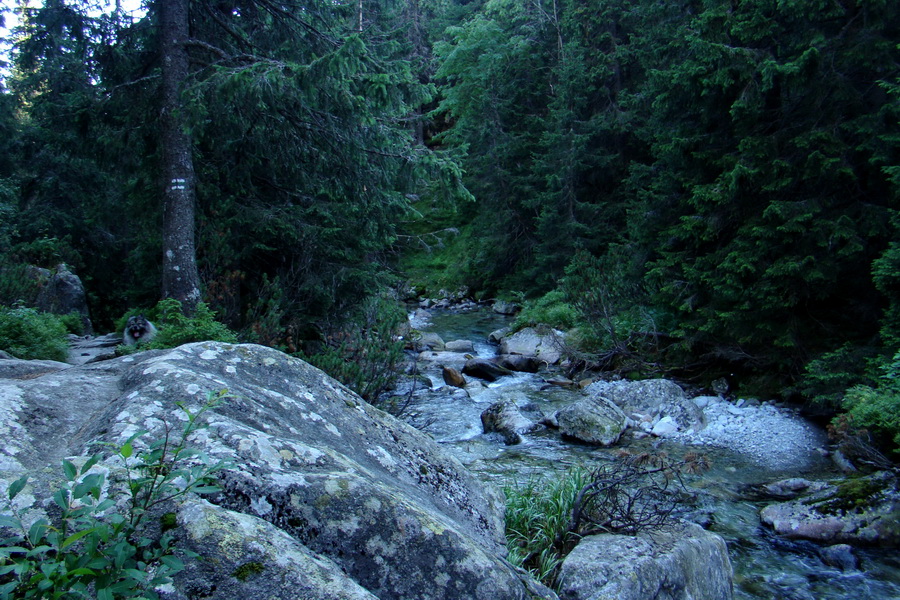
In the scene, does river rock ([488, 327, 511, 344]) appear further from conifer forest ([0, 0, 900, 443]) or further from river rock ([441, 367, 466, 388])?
river rock ([441, 367, 466, 388])

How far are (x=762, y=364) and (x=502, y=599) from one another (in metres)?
9.42

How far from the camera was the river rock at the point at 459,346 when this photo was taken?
53.4ft

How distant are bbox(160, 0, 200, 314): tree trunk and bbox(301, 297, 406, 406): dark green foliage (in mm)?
2049

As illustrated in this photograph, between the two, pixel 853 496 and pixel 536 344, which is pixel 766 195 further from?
pixel 536 344

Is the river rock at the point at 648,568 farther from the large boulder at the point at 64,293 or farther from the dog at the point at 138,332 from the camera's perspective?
the large boulder at the point at 64,293

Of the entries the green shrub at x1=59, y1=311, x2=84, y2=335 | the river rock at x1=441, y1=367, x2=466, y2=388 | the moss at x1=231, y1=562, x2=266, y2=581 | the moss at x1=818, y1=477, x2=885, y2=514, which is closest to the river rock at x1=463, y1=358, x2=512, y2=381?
the river rock at x1=441, y1=367, x2=466, y2=388

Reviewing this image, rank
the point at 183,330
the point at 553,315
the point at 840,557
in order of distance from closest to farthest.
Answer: the point at 840,557
the point at 183,330
the point at 553,315

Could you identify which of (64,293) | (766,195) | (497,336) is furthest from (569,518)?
(497,336)

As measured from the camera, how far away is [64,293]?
507 inches

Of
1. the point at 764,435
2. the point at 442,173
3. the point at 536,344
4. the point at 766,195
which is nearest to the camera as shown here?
the point at 442,173

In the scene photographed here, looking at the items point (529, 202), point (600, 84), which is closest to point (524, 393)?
point (529, 202)

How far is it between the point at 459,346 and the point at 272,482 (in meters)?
14.5

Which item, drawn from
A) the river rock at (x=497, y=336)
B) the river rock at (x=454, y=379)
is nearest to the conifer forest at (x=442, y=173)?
the river rock at (x=454, y=379)

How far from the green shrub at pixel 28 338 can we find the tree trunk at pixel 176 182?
1560 mm
